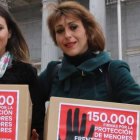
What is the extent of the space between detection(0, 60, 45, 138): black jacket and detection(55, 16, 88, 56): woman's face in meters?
0.29

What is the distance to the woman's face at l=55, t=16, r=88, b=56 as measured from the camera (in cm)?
297

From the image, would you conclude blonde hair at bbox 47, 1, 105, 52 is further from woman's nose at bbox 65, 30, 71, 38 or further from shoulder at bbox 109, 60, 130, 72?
shoulder at bbox 109, 60, 130, 72

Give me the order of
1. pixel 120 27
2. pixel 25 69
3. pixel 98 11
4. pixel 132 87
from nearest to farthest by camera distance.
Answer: pixel 132 87 → pixel 25 69 → pixel 98 11 → pixel 120 27

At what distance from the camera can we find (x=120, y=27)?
20406 millimetres

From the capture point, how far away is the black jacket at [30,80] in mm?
2936

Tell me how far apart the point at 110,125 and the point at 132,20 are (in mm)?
18968

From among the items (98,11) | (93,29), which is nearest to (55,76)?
(93,29)

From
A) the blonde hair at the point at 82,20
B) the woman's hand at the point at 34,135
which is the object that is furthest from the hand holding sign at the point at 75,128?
the blonde hair at the point at 82,20

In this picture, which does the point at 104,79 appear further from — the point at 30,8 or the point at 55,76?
the point at 30,8

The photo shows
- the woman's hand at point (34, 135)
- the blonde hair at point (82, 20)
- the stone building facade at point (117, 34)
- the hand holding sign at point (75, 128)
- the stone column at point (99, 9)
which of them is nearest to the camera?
the hand holding sign at point (75, 128)

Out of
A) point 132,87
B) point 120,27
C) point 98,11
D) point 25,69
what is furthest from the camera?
point 120,27

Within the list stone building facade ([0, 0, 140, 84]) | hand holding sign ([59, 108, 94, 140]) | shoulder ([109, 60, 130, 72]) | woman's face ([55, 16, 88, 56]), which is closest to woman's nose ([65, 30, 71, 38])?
woman's face ([55, 16, 88, 56])

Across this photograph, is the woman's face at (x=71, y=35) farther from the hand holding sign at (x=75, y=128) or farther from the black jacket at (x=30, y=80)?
the hand holding sign at (x=75, y=128)

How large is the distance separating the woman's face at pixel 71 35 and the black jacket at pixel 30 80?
11.3 inches
